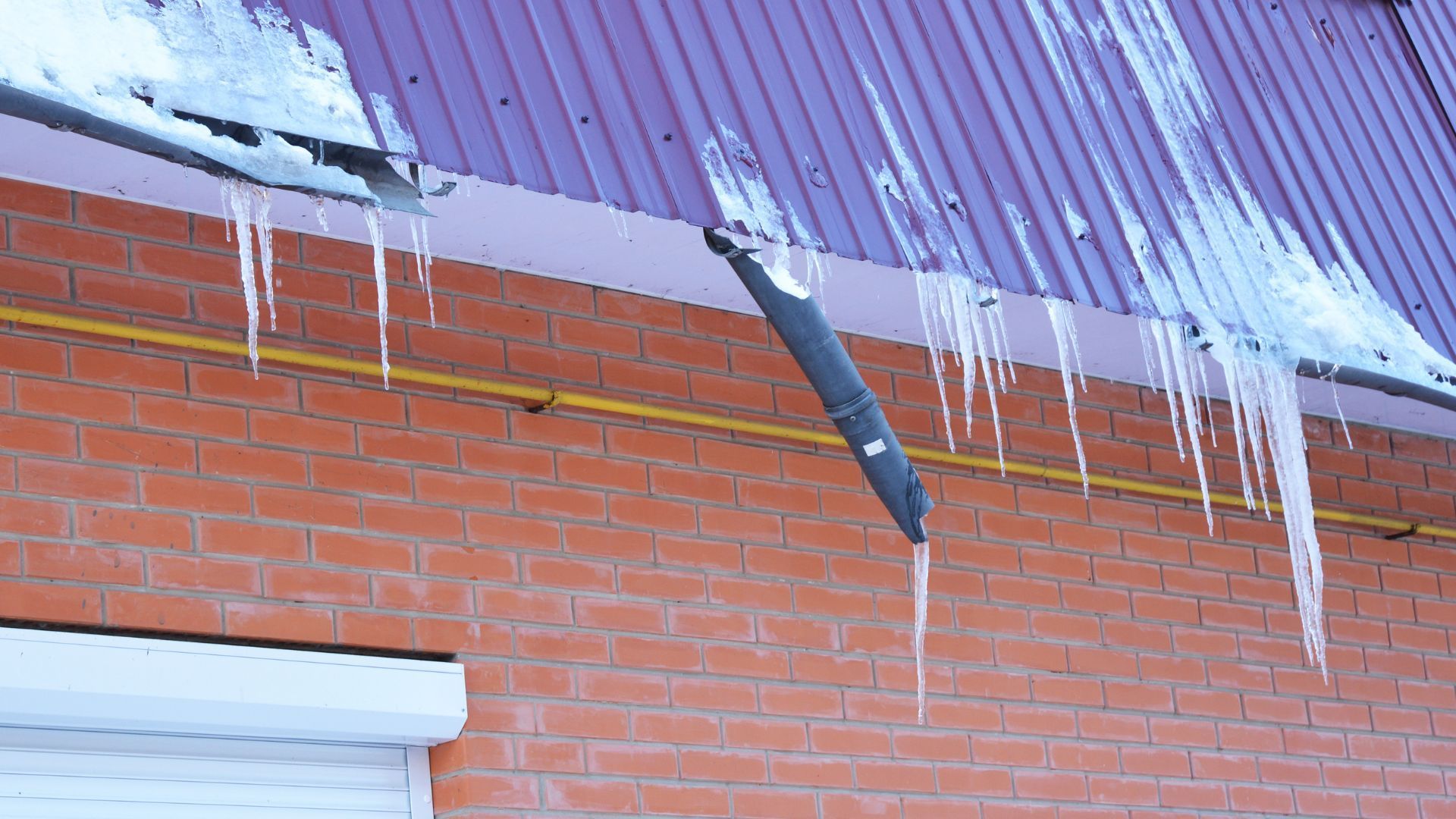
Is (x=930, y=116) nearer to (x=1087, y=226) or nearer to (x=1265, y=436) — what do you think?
(x=1087, y=226)

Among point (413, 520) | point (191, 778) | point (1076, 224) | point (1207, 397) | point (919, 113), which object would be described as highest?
point (919, 113)

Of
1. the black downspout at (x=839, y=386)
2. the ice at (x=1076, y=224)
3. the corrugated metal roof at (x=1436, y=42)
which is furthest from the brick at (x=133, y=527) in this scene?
the corrugated metal roof at (x=1436, y=42)

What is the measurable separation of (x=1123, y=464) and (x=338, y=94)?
116 inches

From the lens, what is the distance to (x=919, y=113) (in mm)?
4742

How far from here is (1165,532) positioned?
5707 millimetres

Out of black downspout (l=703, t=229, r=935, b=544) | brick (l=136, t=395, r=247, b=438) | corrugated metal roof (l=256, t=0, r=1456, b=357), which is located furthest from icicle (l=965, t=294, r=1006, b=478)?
brick (l=136, t=395, r=247, b=438)

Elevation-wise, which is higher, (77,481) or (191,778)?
(77,481)

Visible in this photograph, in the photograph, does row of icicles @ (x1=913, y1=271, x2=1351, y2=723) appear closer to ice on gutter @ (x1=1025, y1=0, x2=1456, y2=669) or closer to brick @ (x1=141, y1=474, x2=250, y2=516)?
ice on gutter @ (x1=1025, y1=0, x2=1456, y2=669)

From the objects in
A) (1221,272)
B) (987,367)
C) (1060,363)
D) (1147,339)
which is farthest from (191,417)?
(1221,272)

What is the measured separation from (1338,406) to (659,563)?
2256 millimetres

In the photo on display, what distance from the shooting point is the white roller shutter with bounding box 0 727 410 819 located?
383cm

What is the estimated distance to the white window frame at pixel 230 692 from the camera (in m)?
3.70

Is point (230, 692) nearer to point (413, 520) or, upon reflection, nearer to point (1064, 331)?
point (413, 520)

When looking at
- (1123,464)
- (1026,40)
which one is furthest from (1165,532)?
Result: (1026,40)
